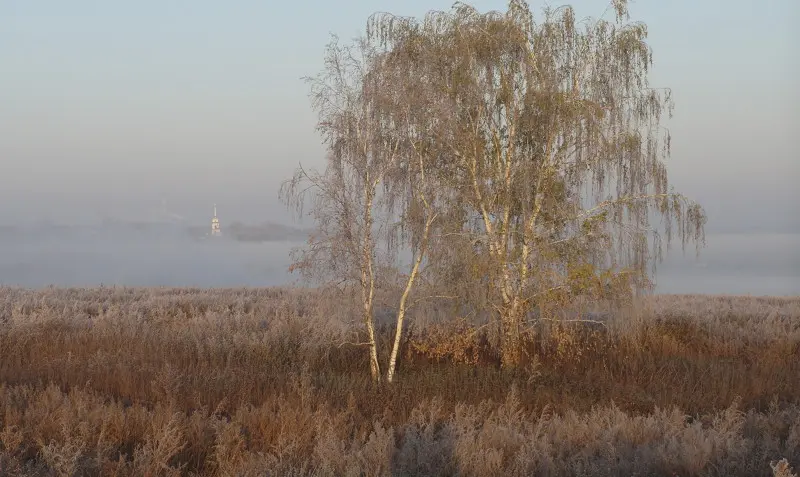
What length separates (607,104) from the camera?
14.3 m

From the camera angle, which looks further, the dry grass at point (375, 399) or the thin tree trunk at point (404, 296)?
the thin tree trunk at point (404, 296)

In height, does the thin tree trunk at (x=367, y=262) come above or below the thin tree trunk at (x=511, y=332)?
above

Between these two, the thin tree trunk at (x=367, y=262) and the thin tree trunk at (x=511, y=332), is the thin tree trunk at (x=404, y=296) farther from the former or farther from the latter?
the thin tree trunk at (x=511, y=332)

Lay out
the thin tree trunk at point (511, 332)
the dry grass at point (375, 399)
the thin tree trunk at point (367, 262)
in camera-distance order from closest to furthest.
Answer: the dry grass at point (375, 399)
the thin tree trunk at point (367, 262)
the thin tree trunk at point (511, 332)

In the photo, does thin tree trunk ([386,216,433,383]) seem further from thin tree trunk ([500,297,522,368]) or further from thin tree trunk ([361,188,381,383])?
thin tree trunk ([500,297,522,368])

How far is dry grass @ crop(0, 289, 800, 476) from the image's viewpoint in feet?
22.1

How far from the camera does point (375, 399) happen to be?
10008 mm

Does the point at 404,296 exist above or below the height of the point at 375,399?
above

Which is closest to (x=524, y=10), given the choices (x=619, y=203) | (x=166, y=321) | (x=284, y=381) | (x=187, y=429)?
(x=619, y=203)

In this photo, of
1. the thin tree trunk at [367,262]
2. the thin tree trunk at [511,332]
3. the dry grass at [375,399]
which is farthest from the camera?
the thin tree trunk at [511,332]

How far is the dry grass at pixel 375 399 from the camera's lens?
6.75 m

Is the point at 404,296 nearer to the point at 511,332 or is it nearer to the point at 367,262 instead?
the point at 367,262

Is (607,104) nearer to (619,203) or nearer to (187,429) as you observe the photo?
(619,203)

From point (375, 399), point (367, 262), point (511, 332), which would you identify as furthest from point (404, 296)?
point (511, 332)
